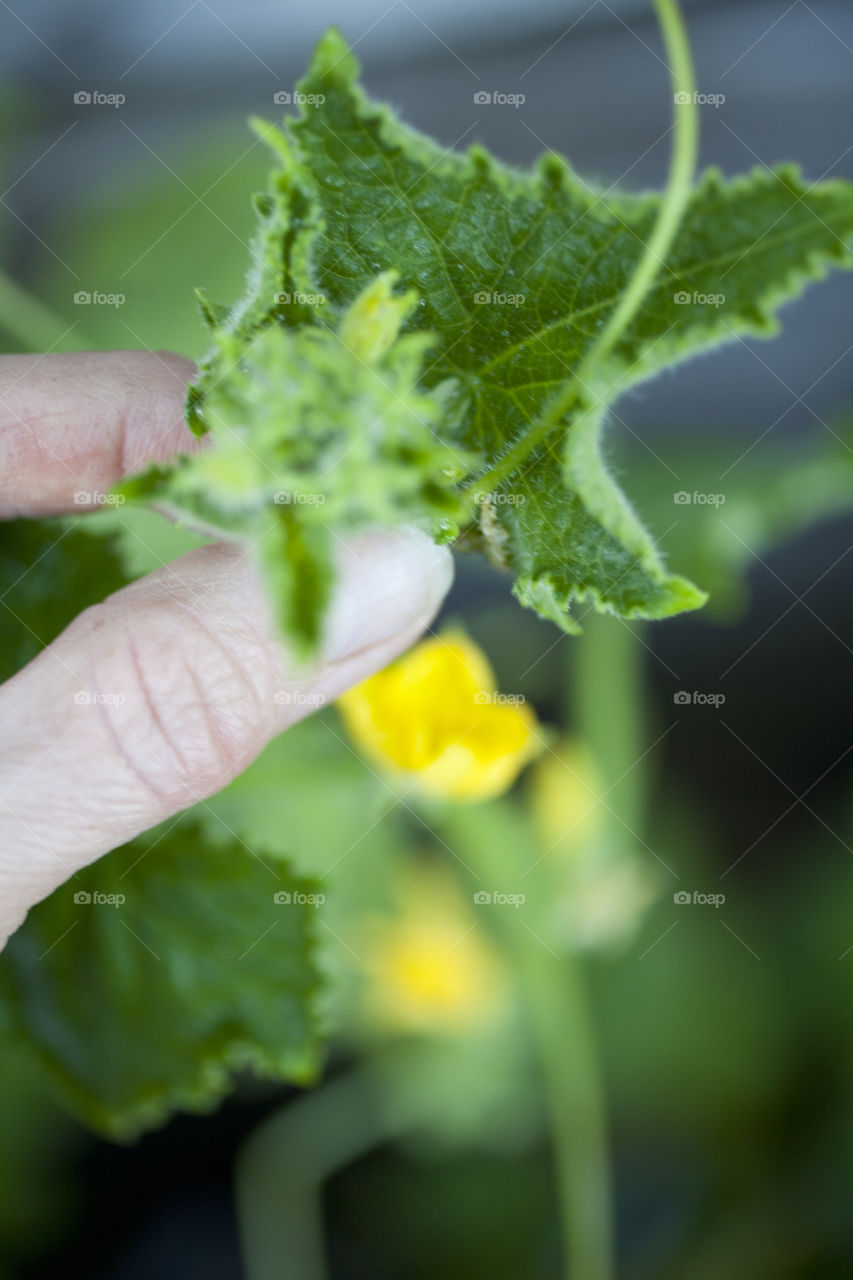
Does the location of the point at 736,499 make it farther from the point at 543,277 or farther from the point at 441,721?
the point at 543,277

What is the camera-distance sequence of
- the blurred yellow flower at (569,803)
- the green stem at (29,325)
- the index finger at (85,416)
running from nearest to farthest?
the index finger at (85,416) → the green stem at (29,325) → the blurred yellow flower at (569,803)

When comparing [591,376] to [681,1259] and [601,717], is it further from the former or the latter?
[681,1259]

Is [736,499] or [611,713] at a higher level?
[736,499]

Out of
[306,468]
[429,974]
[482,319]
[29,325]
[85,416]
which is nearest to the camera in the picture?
[306,468]

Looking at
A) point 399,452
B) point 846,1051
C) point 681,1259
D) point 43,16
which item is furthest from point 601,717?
point 43,16

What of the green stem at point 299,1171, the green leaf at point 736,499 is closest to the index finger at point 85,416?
the green leaf at point 736,499

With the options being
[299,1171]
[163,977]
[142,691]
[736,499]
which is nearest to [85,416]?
[142,691]

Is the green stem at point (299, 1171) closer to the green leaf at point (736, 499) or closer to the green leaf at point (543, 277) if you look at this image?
the green leaf at point (736, 499)

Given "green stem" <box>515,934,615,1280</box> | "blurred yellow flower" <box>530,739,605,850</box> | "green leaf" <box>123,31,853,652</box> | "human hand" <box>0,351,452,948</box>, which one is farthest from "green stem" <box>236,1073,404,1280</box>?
"green leaf" <box>123,31,853,652</box>
